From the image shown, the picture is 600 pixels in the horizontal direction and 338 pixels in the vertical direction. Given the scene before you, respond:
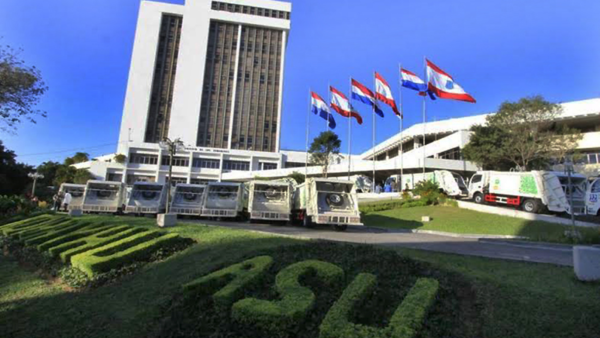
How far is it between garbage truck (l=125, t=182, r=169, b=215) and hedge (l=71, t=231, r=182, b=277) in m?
11.9

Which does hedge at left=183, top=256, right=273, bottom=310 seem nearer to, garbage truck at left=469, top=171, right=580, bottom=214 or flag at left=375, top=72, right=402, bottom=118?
garbage truck at left=469, top=171, right=580, bottom=214

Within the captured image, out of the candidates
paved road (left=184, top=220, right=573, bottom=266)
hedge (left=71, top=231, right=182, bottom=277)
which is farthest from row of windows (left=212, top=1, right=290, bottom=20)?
hedge (left=71, top=231, right=182, bottom=277)

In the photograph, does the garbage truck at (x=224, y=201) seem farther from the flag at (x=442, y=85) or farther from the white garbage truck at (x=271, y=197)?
the flag at (x=442, y=85)

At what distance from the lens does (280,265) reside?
5609mm

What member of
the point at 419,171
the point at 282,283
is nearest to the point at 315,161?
the point at 419,171

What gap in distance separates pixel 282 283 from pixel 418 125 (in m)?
49.4

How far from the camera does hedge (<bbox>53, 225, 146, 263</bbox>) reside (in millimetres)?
7871

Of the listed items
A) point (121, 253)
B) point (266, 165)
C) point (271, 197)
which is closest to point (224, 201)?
point (271, 197)

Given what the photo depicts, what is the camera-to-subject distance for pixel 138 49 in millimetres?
74562

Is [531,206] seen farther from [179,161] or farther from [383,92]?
[179,161]

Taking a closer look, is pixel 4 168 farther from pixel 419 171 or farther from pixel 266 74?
pixel 266 74

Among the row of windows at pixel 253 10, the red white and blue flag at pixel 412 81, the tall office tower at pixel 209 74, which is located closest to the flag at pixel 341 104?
the red white and blue flag at pixel 412 81

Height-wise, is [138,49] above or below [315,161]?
above

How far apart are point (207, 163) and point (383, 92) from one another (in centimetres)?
4388
